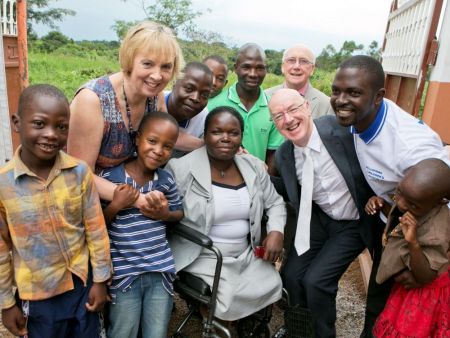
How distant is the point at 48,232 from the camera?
6.00 feet

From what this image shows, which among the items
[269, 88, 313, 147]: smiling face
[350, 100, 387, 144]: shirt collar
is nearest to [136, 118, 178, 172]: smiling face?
[269, 88, 313, 147]: smiling face

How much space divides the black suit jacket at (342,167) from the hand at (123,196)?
3.41ft

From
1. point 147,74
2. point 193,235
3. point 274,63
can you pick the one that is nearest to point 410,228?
point 193,235

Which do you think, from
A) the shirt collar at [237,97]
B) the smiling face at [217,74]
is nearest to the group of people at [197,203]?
the shirt collar at [237,97]

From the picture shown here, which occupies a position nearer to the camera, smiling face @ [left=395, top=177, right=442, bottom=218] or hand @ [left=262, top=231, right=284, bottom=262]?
smiling face @ [left=395, top=177, right=442, bottom=218]

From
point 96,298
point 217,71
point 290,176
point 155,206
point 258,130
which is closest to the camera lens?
point 96,298

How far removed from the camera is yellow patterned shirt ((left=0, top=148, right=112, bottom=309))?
1.76 metres

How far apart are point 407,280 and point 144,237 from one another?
1323 millimetres

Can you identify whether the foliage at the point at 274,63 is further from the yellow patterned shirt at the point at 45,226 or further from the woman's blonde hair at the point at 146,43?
the yellow patterned shirt at the point at 45,226

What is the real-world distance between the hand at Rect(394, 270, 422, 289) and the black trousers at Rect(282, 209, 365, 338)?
51cm

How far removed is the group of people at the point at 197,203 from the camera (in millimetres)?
1836

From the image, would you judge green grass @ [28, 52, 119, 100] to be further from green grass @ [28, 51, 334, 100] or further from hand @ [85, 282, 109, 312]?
hand @ [85, 282, 109, 312]

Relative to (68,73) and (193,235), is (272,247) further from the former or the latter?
(68,73)

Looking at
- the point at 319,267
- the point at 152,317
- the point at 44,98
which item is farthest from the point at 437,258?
the point at 44,98
